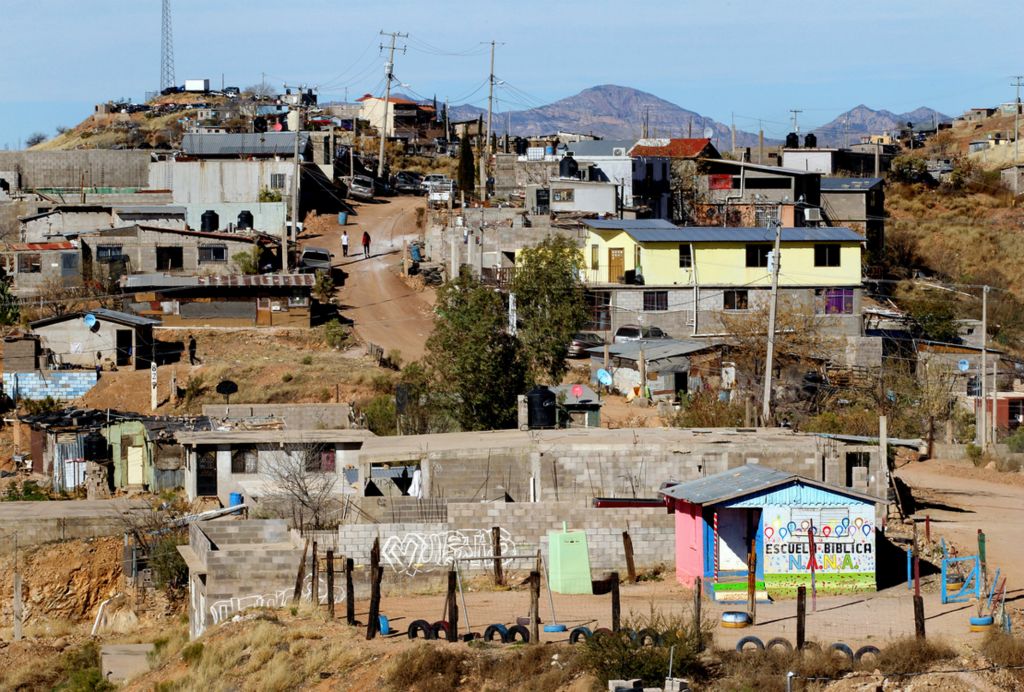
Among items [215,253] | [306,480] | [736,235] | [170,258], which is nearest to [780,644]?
[306,480]

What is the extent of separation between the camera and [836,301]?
5275 centimetres

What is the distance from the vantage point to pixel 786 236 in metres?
53.5

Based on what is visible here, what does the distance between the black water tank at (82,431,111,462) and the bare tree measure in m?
5.70

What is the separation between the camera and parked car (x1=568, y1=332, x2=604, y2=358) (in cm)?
4962

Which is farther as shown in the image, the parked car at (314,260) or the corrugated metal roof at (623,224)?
the parked car at (314,260)

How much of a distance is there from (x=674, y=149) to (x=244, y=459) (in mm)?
37861

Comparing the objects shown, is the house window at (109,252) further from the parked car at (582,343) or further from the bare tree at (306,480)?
the bare tree at (306,480)

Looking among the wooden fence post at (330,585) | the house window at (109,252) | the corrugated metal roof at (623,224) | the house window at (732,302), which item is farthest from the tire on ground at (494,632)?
the house window at (109,252)

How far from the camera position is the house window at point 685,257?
52844 millimetres

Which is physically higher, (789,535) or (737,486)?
(737,486)

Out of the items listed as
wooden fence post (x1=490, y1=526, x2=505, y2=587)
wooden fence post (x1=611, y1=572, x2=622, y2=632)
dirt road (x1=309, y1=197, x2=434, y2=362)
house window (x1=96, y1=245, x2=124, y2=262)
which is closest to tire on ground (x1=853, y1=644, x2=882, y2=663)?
wooden fence post (x1=611, y1=572, x2=622, y2=632)

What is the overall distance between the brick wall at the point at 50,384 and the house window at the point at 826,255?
72.6 feet

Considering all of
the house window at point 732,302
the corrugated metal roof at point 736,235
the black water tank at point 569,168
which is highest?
the black water tank at point 569,168

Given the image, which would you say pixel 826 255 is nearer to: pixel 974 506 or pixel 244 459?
pixel 974 506
